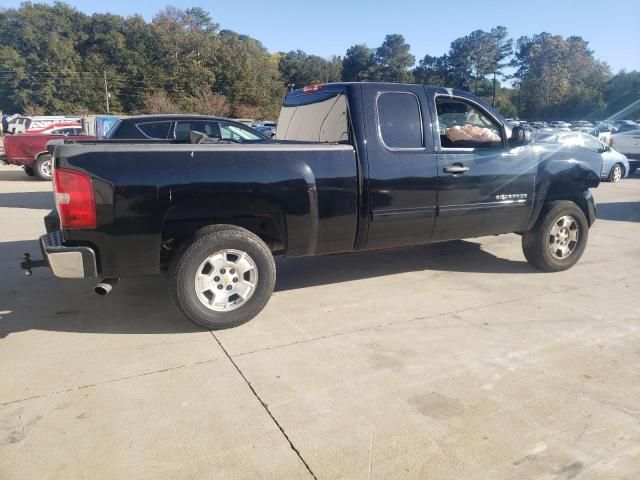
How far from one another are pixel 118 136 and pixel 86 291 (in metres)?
3.97

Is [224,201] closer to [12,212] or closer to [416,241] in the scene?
[416,241]

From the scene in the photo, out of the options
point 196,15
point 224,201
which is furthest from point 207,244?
point 196,15

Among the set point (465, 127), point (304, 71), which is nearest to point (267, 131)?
point (465, 127)

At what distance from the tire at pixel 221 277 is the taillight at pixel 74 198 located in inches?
28.0

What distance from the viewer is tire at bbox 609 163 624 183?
14.8 m

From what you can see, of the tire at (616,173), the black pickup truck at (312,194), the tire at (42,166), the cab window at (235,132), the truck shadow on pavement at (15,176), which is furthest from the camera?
the truck shadow on pavement at (15,176)

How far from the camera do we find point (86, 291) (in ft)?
16.8

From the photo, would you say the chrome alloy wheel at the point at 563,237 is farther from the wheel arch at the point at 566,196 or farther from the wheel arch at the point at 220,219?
the wheel arch at the point at 220,219

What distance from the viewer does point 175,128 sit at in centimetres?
878

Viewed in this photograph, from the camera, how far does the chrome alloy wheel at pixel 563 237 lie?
225 inches

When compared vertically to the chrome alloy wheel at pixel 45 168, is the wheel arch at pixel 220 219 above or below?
above

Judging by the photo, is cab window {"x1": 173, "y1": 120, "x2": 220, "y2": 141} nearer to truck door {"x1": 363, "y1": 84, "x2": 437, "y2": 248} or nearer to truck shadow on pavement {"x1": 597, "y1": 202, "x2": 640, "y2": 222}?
truck door {"x1": 363, "y1": 84, "x2": 437, "y2": 248}

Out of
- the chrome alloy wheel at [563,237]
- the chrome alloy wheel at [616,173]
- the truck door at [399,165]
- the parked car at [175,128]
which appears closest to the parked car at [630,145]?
the chrome alloy wheel at [616,173]

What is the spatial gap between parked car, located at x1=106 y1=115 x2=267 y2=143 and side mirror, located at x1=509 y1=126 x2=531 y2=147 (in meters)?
4.29
